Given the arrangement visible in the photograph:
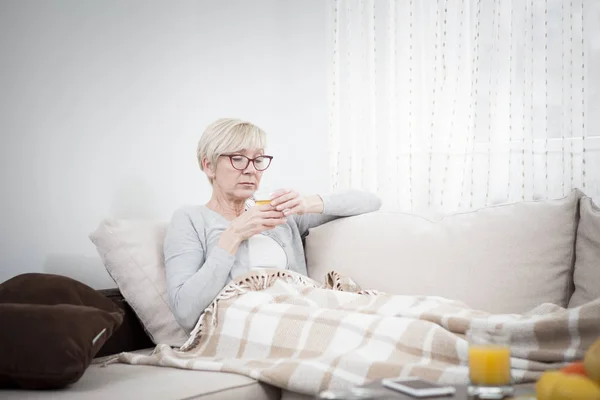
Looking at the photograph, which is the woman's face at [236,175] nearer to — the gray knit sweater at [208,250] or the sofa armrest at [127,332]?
the gray knit sweater at [208,250]

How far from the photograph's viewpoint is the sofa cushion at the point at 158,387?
163 cm

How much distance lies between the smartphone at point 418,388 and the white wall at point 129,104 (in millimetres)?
1609

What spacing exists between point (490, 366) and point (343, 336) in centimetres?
67

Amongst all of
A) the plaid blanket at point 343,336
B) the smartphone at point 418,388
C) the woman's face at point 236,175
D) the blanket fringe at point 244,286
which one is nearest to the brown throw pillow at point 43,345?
the plaid blanket at point 343,336

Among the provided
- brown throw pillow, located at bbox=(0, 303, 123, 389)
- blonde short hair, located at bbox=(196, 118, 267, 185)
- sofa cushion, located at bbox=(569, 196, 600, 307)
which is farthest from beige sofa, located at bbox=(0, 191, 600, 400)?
blonde short hair, located at bbox=(196, 118, 267, 185)

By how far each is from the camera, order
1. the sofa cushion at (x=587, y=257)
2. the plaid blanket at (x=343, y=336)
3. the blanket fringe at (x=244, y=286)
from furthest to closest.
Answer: the blanket fringe at (x=244, y=286) < the sofa cushion at (x=587, y=257) < the plaid blanket at (x=343, y=336)

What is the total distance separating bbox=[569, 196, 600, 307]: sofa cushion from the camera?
2004 mm

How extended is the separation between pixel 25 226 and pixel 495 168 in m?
1.77

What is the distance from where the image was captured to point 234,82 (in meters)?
3.22

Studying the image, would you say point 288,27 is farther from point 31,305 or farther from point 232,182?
point 31,305

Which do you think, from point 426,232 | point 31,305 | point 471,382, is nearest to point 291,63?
point 426,232

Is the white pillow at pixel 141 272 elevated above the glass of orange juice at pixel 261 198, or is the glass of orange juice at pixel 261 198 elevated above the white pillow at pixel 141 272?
the glass of orange juice at pixel 261 198

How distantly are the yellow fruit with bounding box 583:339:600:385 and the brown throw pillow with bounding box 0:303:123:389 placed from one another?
1.12 metres

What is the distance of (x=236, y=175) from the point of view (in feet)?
8.09
